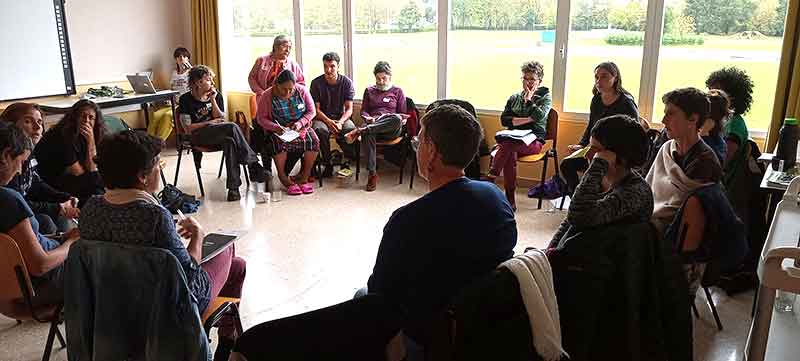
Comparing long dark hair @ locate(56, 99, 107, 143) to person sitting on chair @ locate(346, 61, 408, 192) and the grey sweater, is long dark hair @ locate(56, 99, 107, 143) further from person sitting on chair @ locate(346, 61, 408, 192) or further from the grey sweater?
the grey sweater

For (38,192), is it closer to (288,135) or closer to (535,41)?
(288,135)

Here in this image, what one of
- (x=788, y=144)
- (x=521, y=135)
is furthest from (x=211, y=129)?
(x=788, y=144)

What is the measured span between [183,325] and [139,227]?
1.00 feet

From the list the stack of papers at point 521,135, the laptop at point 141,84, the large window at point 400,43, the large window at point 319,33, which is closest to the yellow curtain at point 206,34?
the laptop at point 141,84

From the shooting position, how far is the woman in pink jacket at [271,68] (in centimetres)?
569

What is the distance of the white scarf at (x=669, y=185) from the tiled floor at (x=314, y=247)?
2.09ft

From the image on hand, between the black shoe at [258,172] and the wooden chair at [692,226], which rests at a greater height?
the wooden chair at [692,226]

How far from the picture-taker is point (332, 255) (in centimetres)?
367

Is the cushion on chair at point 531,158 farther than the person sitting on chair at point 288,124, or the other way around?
the person sitting on chair at point 288,124

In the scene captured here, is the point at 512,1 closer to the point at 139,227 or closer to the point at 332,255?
the point at 332,255

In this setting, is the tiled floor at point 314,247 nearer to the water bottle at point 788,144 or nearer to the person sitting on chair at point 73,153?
the water bottle at point 788,144

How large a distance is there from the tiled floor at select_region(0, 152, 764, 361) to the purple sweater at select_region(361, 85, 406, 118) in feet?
2.03

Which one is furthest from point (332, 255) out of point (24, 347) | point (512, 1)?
point (512, 1)

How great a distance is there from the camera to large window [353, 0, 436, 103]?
568 centimetres
